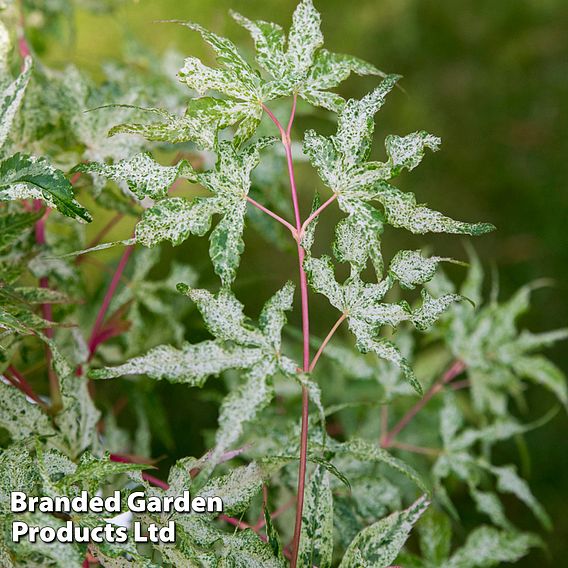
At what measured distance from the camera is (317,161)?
59cm

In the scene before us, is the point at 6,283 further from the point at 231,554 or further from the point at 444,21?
the point at 444,21

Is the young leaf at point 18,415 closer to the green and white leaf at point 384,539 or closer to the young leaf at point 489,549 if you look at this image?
the green and white leaf at point 384,539

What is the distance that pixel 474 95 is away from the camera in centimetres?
211

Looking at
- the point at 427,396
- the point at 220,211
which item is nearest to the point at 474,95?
the point at 427,396

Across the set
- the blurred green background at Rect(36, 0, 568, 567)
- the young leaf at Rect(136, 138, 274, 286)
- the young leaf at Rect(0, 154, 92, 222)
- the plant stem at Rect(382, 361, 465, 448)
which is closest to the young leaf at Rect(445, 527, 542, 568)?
the plant stem at Rect(382, 361, 465, 448)

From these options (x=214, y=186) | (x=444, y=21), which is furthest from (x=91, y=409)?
(x=444, y=21)

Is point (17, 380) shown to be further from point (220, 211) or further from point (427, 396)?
point (427, 396)

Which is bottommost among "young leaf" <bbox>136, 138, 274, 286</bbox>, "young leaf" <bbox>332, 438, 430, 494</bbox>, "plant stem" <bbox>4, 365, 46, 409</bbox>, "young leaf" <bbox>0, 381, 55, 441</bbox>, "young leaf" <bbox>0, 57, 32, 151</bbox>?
"young leaf" <bbox>332, 438, 430, 494</bbox>

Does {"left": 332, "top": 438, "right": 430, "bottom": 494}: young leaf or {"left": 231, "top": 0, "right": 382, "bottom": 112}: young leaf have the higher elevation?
{"left": 231, "top": 0, "right": 382, "bottom": 112}: young leaf

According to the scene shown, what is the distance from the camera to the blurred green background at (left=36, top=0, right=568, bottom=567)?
189cm

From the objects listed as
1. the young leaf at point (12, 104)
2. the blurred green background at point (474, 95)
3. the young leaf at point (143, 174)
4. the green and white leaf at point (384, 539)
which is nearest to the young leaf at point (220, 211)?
the young leaf at point (143, 174)

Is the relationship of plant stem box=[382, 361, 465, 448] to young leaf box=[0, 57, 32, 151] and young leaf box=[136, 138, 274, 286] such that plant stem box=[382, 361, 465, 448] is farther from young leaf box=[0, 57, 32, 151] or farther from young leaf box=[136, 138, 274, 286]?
young leaf box=[0, 57, 32, 151]

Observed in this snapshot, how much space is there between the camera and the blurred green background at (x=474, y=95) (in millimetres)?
1895

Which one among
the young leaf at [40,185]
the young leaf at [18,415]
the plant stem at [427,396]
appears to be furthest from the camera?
the plant stem at [427,396]
